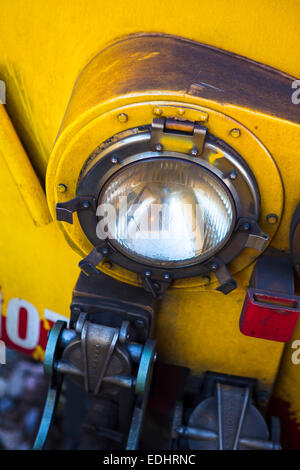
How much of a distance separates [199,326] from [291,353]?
271 mm

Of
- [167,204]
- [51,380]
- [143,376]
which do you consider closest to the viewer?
[167,204]

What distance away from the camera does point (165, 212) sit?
3.22 ft

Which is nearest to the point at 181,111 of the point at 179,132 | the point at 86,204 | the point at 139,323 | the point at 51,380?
the point at 179,132

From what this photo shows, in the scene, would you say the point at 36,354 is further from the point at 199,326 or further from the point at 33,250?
the point at 199,326

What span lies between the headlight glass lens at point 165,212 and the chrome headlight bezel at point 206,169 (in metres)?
0.01

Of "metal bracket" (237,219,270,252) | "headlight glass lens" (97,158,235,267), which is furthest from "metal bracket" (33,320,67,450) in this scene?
"metal bracket" (237,219,270,252)

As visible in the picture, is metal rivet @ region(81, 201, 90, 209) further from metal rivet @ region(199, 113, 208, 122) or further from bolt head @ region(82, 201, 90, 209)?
metal rivet @ region(199, 113, 208, 122)

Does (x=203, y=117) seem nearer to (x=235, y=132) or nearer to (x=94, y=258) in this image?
(x=235, y=132)

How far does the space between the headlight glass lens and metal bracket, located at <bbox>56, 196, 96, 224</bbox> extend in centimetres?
2

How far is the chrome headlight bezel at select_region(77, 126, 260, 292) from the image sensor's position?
2.94 feet

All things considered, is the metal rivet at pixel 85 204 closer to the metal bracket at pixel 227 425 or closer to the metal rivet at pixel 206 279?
the metal rivet at pixel 206 279

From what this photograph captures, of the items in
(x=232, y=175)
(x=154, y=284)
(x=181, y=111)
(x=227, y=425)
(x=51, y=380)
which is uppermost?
(x=181, y=111)

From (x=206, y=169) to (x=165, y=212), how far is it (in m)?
0.13
